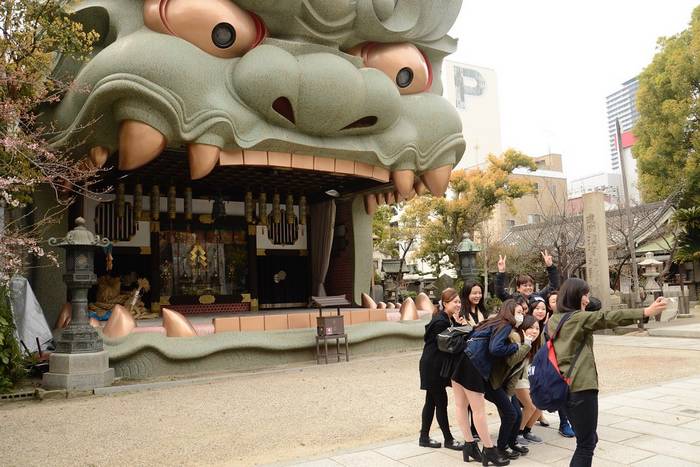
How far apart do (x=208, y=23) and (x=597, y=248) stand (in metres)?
11.4

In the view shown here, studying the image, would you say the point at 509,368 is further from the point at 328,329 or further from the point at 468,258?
the point at 468,258

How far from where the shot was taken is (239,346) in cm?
1065

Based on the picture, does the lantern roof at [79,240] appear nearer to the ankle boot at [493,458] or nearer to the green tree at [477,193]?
the ankle boot at [493,458]

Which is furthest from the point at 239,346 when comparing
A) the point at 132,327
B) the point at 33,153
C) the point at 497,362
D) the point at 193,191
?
the point at 497,362

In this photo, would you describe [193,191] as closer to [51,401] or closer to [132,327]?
[132,327]

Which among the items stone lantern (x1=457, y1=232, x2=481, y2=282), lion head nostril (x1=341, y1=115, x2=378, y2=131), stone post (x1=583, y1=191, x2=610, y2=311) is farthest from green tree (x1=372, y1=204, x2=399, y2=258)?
lion head nostril (x1=341, y1=115, x2=378, y2=131)

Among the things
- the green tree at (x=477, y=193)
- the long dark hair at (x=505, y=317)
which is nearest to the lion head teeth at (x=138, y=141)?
the long dark hair at (x=505, y=317)

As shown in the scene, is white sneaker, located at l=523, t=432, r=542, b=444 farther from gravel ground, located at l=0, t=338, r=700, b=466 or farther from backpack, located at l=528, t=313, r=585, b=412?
backpack, located at l=528, t=313, r=585, b=412

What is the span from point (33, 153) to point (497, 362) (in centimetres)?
724

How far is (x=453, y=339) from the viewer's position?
4492 millimetres

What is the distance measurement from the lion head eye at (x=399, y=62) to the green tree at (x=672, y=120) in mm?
16810

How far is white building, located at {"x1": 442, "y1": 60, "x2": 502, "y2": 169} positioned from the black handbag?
46.8 meters

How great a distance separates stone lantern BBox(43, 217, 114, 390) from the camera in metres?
8.77

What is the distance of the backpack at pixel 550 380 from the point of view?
3.73m
